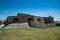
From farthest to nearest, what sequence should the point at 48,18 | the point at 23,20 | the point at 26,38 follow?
the point at 48,18 → the point at 23,20 → the point at 26,38

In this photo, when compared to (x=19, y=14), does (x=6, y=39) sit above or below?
below

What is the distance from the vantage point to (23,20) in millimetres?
26078

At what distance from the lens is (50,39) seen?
1239 cm

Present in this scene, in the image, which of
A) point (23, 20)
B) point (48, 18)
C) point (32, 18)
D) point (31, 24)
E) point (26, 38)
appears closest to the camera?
point (26, 38)

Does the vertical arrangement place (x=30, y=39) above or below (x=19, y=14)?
below

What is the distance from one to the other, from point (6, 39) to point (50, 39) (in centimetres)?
502

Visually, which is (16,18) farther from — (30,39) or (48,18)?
(48,18)

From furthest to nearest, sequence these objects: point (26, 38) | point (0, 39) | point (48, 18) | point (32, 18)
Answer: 1. point (48, 18)
2. point (32, 18)
3. point (26, 38)
4. point (0, 39)

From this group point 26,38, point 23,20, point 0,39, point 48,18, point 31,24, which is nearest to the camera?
point 0,39

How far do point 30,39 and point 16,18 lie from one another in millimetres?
16407

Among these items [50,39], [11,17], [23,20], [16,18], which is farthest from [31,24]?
[50,39]

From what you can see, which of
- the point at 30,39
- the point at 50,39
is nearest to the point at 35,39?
the point at 30,39

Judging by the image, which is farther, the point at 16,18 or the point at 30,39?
the point at 16,18

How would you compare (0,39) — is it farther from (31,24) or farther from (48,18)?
(48,18)
